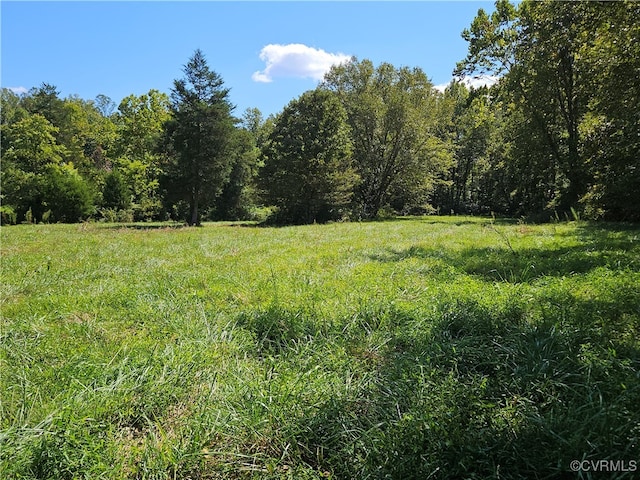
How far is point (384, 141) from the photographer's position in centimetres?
3127

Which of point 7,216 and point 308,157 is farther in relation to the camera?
point 308,157

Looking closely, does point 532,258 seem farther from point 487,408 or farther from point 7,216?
point 7,216

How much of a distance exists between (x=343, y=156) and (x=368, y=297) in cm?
2298

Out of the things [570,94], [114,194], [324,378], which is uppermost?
[570,94]

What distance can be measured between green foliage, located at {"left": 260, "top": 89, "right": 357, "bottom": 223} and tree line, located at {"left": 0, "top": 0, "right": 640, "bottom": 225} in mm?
98

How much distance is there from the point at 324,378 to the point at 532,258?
5502 mm

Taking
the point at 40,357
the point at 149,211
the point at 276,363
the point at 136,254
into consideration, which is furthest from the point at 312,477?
the point at 149,211

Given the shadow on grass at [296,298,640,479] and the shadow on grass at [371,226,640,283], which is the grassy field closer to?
the shadow on grass at [296,298,640,479]

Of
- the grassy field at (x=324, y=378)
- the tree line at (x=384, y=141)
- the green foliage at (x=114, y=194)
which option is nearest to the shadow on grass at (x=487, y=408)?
the grassy field at (x=324, y=378)

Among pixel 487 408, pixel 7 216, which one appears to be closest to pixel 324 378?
pixel 487 408

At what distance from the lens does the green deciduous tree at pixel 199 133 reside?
22.1 metres

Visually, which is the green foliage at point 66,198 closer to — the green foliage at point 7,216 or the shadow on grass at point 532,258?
the green foliage at point 7,216

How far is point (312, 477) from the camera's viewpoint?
178 cm

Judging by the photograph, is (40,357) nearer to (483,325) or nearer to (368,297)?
(368,297)
